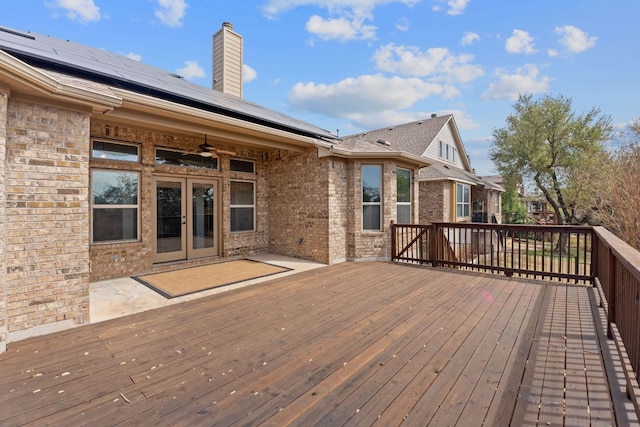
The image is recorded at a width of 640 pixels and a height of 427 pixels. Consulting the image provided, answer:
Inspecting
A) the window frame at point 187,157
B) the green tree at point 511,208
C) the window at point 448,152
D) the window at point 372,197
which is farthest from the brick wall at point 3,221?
the green tree at point 511,208

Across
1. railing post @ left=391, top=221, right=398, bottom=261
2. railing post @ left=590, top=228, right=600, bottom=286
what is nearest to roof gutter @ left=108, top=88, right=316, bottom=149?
railing post @ left=391, top=221, right=398, bottom=261

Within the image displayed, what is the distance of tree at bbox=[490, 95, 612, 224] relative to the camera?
1349 centimetres

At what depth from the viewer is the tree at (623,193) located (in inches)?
261

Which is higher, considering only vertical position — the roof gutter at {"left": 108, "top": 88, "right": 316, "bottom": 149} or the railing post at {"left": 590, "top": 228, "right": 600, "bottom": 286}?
the roof gutter at {"left": 108, "top": 88, "right": 316, "bottom": 149}

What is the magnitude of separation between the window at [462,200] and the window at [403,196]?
7586mm

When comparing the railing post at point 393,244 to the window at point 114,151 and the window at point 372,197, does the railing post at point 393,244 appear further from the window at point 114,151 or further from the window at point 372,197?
the window at point 114,151

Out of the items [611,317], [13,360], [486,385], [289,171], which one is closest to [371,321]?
[486,385]

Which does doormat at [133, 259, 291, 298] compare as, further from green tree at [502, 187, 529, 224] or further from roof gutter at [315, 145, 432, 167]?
green tree at [502, 187, 529, 224]

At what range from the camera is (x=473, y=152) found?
24.6m

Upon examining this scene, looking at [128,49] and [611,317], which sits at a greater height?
[128,49]

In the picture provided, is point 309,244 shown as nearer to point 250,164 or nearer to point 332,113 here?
point 250,164

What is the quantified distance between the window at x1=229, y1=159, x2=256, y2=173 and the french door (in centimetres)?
67

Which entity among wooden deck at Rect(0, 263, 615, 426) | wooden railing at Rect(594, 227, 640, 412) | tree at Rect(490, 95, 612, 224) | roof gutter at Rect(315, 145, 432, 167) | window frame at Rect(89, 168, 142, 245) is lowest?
wooden deck at Rect(0, 263, 615, 426)

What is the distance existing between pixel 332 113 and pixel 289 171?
16421 mm
